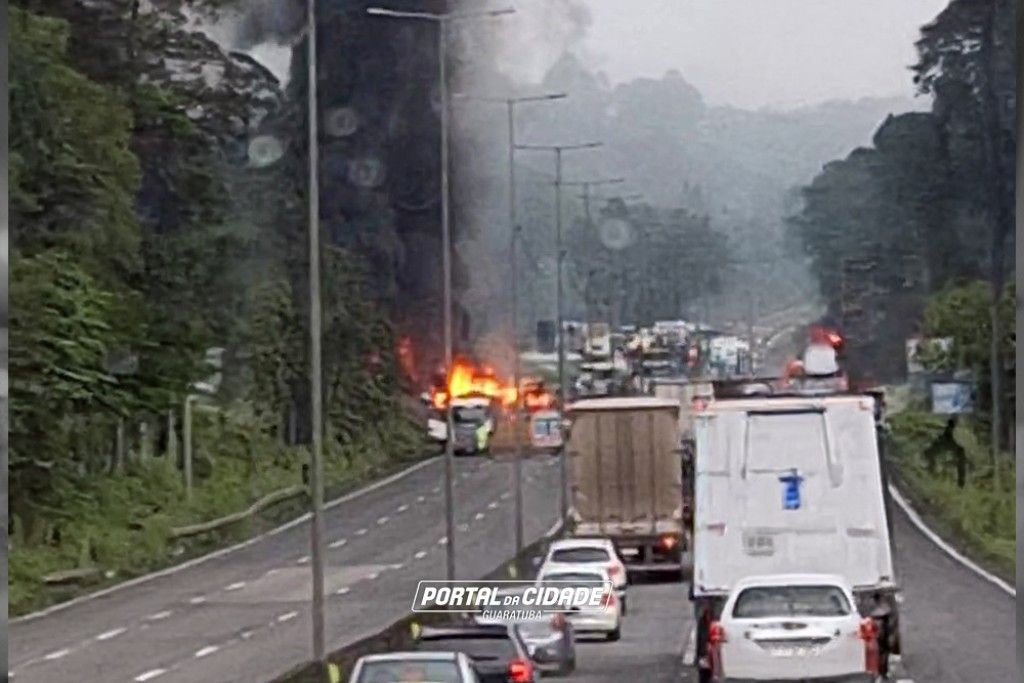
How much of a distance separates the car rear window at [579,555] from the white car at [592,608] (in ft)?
2.14

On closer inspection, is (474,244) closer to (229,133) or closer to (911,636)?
(229,133)

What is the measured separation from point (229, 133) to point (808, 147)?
11.5 metres

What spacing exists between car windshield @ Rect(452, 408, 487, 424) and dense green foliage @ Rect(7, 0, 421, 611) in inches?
82.1

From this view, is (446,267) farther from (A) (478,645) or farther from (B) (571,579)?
(A) (478,645)

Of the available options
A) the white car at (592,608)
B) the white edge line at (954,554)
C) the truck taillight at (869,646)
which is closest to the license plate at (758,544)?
the truck taillight at (869,646)

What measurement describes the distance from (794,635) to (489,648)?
6.95 feet

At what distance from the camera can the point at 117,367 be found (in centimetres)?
4547

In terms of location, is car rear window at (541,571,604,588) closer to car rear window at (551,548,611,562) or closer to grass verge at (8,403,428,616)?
car rear window at (551,548,611,562)

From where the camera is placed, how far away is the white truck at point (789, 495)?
19750 mm

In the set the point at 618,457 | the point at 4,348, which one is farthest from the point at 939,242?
the point at 4,348

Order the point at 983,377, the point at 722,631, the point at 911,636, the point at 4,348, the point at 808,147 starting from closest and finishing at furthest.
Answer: the point at 4,348 → the point at 722,631 → the point at 911,636 → the point at 983,377 → the point at 808,147

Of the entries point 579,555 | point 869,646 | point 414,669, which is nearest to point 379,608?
point 579,555

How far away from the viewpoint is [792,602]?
58.1 ft

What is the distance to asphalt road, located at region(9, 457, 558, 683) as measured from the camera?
2783cm
